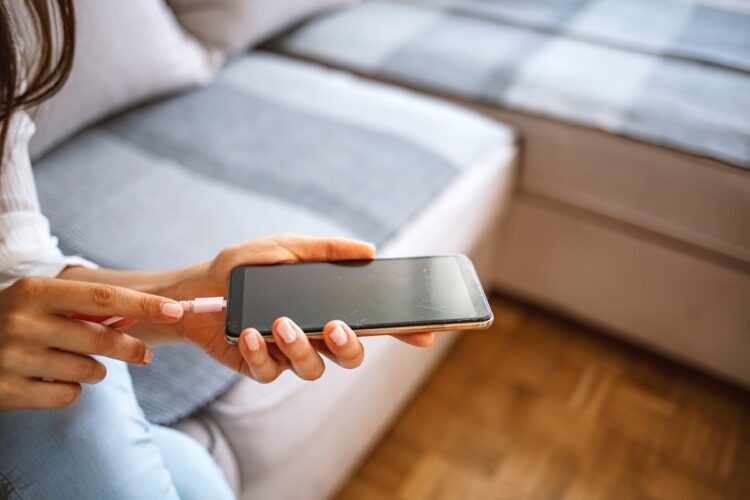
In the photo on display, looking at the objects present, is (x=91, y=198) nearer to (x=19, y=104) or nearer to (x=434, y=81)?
(x=19, y=104)

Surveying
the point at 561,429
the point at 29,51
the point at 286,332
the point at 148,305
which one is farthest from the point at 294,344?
the point at 561,429

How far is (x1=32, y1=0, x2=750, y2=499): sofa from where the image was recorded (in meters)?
0.72

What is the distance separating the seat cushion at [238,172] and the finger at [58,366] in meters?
0.13

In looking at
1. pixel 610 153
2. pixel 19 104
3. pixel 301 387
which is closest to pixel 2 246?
pixel 19 104

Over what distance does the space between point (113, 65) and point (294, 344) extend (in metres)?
0.61

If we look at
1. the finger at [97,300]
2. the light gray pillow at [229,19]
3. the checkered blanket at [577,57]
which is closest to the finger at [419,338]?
the finger at [97,300]

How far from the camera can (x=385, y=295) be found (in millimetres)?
551

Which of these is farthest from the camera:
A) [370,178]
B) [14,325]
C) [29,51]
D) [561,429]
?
[561,429]

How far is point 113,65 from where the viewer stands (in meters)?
0.86

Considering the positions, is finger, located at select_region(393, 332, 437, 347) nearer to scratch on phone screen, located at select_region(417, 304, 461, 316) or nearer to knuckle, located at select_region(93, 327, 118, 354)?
scratch on phone screen, located at select_region(417, 304, 461, 316)

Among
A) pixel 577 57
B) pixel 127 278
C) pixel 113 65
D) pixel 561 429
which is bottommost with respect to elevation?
pixel 561 429

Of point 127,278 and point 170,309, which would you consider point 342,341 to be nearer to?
point 170,309

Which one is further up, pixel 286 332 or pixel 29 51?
pixel 29 51

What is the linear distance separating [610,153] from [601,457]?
0.51 metres
